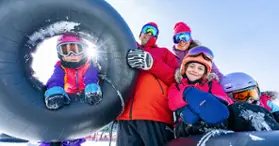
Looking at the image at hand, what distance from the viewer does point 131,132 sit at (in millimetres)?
2131

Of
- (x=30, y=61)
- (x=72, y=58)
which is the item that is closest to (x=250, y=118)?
(x=72, y=58)

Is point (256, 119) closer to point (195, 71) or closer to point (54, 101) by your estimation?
point (195, 71)

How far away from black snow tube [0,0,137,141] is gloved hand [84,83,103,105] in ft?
0.13

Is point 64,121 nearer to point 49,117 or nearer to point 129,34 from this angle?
point 49,117

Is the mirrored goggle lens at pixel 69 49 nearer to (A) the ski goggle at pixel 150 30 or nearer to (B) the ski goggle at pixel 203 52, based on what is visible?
(A) the ski goggle at pixel 150 30

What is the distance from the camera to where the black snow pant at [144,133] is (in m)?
2.08

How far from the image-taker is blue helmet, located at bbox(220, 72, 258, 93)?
2.37 meters

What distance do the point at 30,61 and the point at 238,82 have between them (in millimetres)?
1737

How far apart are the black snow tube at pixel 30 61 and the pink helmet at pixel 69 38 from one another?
0.06 meters

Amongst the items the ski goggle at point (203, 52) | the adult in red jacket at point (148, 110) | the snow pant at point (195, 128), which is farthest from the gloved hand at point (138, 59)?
the snow pant at point (195, 128)

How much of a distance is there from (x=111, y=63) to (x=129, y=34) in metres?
0.28

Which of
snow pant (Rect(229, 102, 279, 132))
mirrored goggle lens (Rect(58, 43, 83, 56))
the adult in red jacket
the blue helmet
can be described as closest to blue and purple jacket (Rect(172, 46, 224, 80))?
the blue helmet

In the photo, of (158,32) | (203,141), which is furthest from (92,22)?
(203,141)

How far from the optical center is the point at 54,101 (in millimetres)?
1802
